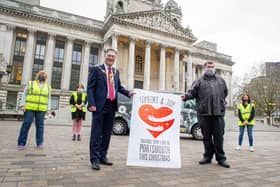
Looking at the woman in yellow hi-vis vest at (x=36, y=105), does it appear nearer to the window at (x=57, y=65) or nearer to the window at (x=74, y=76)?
the window at (x=57, y=65)

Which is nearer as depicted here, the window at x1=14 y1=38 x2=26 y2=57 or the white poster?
the white poster

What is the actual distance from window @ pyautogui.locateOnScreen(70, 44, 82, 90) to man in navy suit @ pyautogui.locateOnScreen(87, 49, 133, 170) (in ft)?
96.7

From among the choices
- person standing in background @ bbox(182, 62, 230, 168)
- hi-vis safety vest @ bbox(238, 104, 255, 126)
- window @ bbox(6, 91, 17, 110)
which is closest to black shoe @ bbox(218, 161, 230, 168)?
person standing in background @ bbox(182, 62, 230, 168)

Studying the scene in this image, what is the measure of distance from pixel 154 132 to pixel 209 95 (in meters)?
1.63

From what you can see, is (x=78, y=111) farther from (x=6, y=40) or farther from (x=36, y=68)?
(x=6, y=40)

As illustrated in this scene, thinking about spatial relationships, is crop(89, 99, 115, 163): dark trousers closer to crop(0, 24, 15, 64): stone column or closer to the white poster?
the white poster

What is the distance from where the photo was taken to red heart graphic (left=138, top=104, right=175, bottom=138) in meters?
3.62

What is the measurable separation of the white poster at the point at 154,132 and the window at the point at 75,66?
1179 inches

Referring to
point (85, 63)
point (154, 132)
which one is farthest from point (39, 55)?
point (154, 132)

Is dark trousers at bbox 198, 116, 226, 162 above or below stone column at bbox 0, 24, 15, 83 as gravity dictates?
below

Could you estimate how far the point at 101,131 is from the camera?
368cm

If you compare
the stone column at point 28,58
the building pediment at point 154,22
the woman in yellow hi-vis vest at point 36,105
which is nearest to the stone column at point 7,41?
A: the stone column at point 28,58

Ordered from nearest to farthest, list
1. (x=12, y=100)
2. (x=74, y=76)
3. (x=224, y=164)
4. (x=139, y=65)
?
(x=224, y=164) < (x=12, y=100) < (x=74, y=76) < (x=139, y=65)

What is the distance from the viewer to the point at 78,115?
23.2 feet
